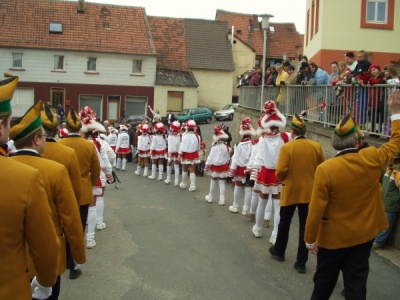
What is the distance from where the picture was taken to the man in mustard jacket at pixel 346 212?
478 cm

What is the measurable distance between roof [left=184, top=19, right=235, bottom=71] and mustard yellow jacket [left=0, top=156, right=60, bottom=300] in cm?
4752

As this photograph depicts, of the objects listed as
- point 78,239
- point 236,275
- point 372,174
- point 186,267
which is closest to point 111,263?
point 186,267

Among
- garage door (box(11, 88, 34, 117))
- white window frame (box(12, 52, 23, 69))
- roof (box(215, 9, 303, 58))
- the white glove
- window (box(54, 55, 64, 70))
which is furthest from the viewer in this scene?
roof (box(215, 9, 303, 58))

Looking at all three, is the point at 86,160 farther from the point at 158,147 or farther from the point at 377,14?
the point at 377,14

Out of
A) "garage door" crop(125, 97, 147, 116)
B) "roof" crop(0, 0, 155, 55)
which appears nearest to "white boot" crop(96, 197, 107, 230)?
"garage door" crop(125, 97, 147, 116)

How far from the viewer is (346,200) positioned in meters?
4.84

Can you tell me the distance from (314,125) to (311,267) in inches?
230

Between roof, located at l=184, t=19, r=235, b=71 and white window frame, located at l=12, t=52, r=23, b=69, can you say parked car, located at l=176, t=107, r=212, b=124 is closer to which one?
roof, located at l=184, t=19, r=235, b=71

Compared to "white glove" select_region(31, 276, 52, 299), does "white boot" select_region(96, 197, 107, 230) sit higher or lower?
lower

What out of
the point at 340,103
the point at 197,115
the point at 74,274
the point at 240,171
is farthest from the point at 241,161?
the point at 197,115

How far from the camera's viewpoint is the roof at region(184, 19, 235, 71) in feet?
165

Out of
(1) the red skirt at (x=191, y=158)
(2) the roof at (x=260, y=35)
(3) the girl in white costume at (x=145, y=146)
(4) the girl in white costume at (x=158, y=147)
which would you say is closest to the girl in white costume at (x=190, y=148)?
(1) the red skirt at (x=191, y=158)

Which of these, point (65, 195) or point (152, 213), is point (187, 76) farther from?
point (65, 195)

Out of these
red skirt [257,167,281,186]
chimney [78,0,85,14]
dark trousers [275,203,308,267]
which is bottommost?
dark trousers [275,203,308,267]
